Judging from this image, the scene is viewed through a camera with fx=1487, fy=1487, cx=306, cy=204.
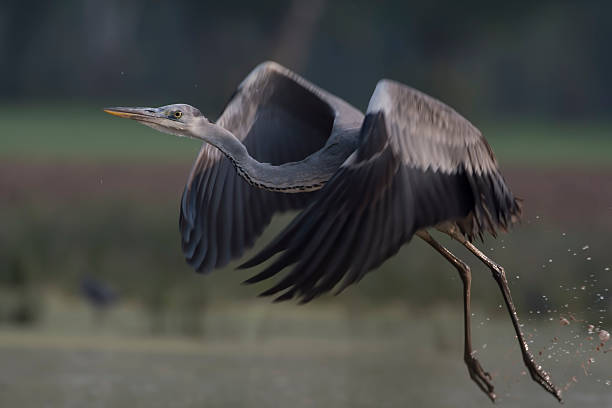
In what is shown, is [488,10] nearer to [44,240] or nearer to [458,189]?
[44,240]

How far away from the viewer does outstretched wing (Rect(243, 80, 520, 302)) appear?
6641 mm

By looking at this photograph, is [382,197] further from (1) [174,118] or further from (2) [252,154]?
(2) [252,154]

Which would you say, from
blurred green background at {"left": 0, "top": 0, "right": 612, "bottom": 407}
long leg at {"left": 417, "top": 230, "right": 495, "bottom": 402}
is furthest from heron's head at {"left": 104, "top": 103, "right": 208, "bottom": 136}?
blurred green background at {"left": 0, "top": 0, "right": 612, "bottom": 407}

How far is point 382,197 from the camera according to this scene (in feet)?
22.5

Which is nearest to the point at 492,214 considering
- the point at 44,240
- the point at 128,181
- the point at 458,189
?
the point at 458,189

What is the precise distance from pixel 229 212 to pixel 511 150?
2202cm

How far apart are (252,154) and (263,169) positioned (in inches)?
45.2

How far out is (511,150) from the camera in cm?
3023

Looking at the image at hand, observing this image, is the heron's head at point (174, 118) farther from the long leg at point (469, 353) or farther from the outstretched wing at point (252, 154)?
the long leg at point (469, 353)

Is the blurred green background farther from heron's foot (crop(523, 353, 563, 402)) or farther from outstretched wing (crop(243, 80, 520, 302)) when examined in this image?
outstretched wing (crop(243, 80, 520, 302))

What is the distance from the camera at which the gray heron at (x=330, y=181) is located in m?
6.71

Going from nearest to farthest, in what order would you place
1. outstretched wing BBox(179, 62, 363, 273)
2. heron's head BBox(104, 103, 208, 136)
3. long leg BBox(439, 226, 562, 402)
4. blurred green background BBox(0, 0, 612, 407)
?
heron's head BBox(104, 103, 208, 136)
long leg BBox(439, 226, 562, 402)
outstretched wing BBox(179, 62, 363, 273)
blurred green background BBox(0, 0, 612, 407)

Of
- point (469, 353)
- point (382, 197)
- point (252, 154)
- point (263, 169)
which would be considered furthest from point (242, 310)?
point (382, 197)

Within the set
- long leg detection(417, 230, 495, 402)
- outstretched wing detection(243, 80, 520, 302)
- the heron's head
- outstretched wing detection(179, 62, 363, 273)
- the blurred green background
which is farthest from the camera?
the blurred green background
